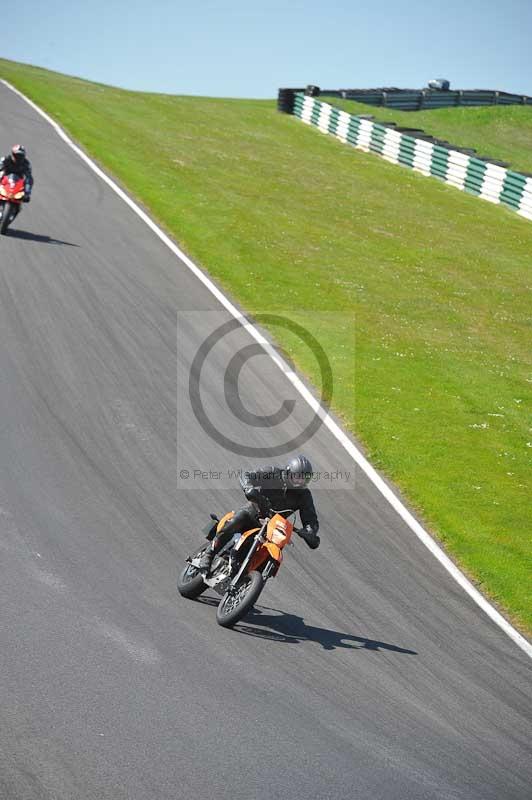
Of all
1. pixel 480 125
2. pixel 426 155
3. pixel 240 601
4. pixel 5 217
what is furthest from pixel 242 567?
pixel 480 125

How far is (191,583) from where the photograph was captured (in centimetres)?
1009

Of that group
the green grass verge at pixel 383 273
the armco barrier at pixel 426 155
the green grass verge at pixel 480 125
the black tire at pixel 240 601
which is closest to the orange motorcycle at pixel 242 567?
the black tire at pixel 240 601

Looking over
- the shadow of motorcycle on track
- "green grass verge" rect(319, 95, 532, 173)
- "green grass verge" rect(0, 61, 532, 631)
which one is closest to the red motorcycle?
"green grass verge" rect(0, 61, 532, 631)

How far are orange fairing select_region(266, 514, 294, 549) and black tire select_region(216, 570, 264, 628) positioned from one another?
0.37 metres

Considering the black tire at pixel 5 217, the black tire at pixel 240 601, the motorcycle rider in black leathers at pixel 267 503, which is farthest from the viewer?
the black tire at pixel 5 217

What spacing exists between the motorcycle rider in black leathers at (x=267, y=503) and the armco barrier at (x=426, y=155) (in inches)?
1151

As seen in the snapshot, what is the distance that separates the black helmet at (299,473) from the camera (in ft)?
31.3

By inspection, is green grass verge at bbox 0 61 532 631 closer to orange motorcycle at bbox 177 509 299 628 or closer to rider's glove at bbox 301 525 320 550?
rider's glove at bbox 301 525 320 550

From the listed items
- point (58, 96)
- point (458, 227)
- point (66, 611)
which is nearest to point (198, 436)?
point (66, 611)

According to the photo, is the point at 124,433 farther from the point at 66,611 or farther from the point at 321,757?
the point at 321,757

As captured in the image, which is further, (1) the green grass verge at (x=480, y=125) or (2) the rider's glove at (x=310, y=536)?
(1) the green grass verge at (x=480, y=125)

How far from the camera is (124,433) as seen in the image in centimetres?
1423

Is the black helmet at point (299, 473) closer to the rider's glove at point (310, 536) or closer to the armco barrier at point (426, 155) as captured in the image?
the rider's glove at point (310, 536)

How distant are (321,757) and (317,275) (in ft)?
64.1
